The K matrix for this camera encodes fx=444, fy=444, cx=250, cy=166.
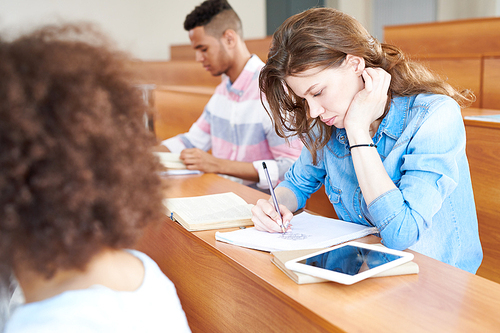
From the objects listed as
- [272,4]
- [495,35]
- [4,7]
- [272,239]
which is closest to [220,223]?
[272,239]

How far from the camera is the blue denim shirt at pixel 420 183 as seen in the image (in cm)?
98

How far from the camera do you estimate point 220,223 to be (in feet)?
3.73

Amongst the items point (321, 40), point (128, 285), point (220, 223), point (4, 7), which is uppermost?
point (4, 7)

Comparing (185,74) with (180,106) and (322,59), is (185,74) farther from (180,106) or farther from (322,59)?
(322,59)

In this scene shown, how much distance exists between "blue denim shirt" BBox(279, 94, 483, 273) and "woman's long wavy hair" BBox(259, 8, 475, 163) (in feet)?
0.16

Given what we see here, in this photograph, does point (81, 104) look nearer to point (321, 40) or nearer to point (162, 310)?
point (162, 310)

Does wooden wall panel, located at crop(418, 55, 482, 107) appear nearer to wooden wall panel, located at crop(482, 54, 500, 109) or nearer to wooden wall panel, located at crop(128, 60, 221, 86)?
wooden wall panel, located at crop(482, 54, 500, 109)

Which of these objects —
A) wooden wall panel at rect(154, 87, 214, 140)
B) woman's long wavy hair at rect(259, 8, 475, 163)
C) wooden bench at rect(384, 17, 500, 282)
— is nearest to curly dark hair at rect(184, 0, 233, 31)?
wooden wall panel at rect(154, 87, 214, 140)

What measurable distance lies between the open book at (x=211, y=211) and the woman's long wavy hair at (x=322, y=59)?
278mm

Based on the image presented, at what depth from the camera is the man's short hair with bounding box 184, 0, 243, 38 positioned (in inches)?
88.8

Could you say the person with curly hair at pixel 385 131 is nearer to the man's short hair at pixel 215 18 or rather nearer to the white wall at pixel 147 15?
the man's short hair at pixel 215 18

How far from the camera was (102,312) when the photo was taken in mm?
489

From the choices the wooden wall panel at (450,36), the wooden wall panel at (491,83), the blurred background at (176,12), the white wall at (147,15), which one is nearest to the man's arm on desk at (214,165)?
the wooden wall panel at (491,83)

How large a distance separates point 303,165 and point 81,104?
986 millimetres
